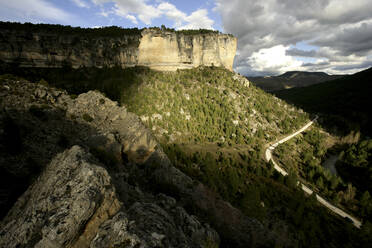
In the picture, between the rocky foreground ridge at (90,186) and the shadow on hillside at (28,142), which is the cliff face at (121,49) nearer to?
the rocky foreground ridge at (90,186)

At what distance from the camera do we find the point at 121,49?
78.8 m

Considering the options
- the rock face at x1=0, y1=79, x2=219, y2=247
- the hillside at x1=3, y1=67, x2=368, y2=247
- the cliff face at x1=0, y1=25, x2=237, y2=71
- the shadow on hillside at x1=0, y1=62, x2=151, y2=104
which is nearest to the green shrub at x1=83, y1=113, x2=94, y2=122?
the rock face at x1=0, y1=79, x2=219, y2=247

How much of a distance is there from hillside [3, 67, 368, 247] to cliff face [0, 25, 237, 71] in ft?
16.7

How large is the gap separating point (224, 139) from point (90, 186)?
199 ft

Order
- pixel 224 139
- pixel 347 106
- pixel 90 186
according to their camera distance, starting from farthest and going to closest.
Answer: pixel 347 106 → pixel 224 139 → pixel 90 186

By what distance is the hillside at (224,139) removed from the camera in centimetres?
2581

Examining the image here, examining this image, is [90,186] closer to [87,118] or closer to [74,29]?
[87,118]

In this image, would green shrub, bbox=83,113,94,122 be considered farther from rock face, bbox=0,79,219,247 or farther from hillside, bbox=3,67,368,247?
hillside, bbox=3,67,368,247

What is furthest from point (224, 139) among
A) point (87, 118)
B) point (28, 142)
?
point (28, 142)

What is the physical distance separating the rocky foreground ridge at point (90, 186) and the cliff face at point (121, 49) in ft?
197

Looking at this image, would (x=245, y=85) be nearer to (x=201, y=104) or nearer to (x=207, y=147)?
(x=201, y=104)

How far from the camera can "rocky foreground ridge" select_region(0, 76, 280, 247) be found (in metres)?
6.67

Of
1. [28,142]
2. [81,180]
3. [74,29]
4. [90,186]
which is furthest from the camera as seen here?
[74,29]

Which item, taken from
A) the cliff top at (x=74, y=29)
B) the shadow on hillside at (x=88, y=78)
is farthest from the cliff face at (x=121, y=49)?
the shadow on hillside at (x=88, y=78)
